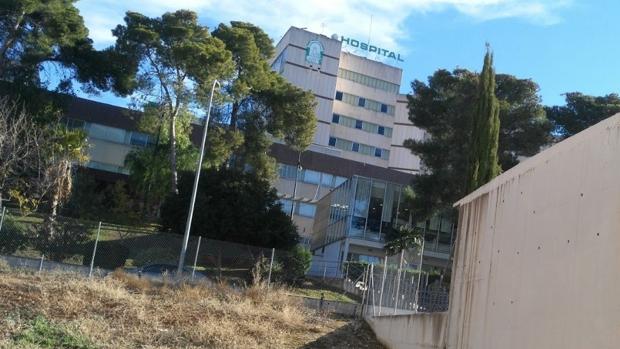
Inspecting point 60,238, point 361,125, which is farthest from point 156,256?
point 361,125

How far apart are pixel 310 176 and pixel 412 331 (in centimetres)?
5367

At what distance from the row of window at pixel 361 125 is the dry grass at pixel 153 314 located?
65.6m

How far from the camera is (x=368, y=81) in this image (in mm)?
85625

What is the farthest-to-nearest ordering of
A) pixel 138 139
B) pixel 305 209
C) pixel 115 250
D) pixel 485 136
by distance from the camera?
pixel 305 209 < pixel 138 139 < pixel 485 136 < pixel 115 250

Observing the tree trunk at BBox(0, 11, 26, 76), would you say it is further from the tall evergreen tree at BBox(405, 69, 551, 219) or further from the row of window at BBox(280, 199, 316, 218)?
the row of window at BBox(280, 199, 316, 218)

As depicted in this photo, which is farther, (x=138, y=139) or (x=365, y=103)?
(x=365, y=103)

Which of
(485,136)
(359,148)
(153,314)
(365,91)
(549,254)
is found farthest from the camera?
(365,91)

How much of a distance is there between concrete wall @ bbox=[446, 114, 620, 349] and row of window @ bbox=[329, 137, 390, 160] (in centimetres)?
7357

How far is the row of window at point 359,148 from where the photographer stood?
83.0 metres

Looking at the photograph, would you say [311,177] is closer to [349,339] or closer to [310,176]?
[310,176]

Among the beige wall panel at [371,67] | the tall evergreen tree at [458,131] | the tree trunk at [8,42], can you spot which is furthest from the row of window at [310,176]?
the tree trunk at [8,42]

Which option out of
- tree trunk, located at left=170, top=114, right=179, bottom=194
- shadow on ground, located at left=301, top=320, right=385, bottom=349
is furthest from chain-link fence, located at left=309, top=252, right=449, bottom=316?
tree trunk, located at left=170, top=114, right=179, bottom=194

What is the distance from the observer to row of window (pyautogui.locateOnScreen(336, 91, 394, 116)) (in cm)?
8369

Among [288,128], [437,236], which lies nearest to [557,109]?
[437,236]
